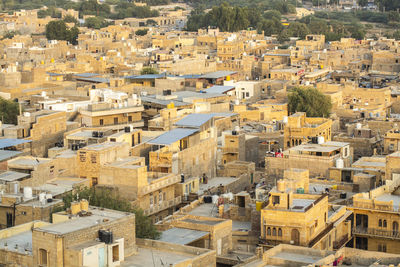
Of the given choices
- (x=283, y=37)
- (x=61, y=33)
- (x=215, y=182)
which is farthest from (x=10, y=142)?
(x=283, y=37)

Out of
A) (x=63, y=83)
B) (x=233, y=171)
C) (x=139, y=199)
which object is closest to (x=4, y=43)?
(x=63, y=83)

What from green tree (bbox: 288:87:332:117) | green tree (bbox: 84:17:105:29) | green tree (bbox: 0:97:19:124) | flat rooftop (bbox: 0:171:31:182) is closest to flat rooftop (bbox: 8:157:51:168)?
flat rooftop (bbox: 0:171:31:182)

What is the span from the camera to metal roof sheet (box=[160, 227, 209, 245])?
27.7 meters

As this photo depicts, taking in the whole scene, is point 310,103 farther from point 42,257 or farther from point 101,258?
point 42,257

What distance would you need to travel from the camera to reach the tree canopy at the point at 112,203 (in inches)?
1126

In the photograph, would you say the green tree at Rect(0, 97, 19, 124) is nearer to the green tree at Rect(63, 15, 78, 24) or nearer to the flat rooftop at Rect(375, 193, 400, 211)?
the flat rooftop at Rect(375, 193, 400, 211)

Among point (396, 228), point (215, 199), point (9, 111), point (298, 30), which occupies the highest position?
point (298, 30)

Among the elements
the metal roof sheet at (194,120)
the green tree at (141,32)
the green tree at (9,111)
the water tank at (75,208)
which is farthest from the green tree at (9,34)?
the water tank at (75,208)

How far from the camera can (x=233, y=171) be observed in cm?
4041

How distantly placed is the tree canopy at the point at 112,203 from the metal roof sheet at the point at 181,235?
0.34 metres

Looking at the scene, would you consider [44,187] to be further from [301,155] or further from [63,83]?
[63,83]

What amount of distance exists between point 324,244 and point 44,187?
35.7ft

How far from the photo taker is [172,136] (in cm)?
4006

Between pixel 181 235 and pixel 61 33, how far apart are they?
71398 mm
